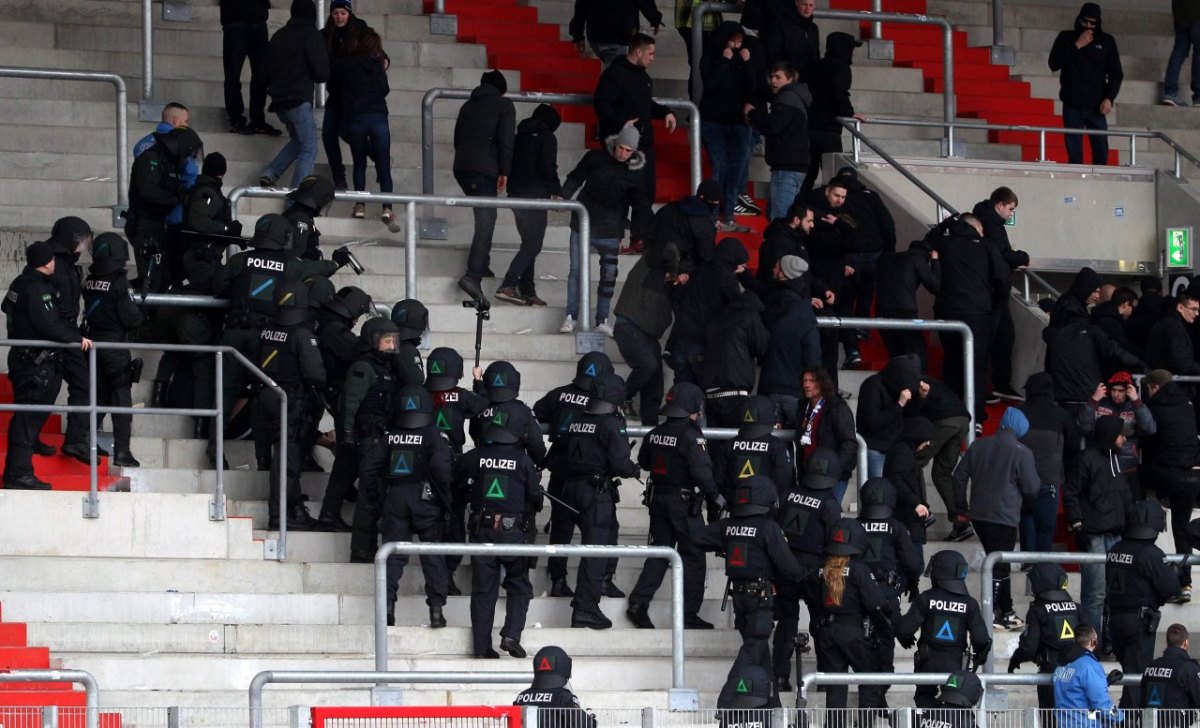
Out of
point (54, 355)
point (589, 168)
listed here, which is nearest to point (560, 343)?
point (589, 168)

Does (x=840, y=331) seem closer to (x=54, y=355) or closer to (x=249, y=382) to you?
(x=249, y=382)

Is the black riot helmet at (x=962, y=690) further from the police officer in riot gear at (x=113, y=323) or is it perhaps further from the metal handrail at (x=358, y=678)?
the police officer in riot gear at (x=113, y=323)

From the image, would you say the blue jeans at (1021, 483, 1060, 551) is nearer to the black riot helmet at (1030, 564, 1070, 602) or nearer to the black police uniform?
the black riot helmet at (1030, 564, 1070, 602)

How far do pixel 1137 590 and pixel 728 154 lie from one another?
17.6ft

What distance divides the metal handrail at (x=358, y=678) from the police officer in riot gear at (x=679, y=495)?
2313mm

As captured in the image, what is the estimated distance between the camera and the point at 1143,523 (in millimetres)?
15359

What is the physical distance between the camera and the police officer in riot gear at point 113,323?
15.2 metres

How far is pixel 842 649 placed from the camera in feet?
47.1

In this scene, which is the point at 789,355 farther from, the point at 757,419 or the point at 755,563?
the point at 755,563

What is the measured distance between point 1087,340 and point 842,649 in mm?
3993

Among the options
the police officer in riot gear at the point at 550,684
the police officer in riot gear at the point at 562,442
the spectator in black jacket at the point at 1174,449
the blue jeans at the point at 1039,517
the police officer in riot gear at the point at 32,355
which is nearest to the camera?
the police officer in riot gear at the point at 550,684

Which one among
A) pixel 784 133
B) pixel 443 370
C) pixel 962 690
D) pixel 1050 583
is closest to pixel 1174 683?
pixel 1050 583

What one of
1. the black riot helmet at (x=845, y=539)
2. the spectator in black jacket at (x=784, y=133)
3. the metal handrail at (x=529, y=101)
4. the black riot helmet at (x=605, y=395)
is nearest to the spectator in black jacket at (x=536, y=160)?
the metal handrail at (x=529, y=101)

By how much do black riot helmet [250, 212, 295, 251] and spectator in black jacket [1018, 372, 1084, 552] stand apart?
487 cm
